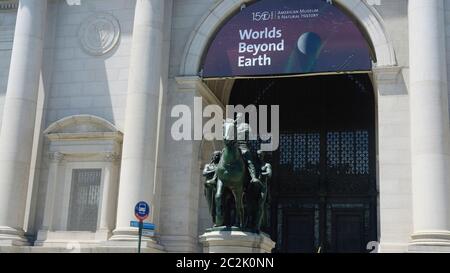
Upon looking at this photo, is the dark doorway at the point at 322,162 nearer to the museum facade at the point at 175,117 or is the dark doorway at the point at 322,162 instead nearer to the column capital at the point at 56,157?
the museum facade at the point at 175,117

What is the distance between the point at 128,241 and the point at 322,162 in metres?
8.71

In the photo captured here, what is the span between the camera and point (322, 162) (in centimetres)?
2492

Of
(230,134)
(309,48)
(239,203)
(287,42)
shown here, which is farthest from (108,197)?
(309,48)

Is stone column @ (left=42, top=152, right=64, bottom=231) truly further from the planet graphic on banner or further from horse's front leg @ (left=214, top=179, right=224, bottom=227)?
the planet graphic on banner

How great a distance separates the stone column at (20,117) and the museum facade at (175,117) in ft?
0.15

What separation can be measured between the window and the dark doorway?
21.8ft

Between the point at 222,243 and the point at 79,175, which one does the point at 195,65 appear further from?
the point at 222,243

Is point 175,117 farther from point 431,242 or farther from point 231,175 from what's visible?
point 431,242

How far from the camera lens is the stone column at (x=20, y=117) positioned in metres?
21.0

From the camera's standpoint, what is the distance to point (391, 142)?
19.8m

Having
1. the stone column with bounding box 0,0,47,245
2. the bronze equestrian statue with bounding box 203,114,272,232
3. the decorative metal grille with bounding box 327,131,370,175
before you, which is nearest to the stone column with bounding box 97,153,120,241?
the stone column with bounding box 0,0,47,245

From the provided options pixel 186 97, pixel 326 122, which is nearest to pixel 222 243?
pixel 186 97

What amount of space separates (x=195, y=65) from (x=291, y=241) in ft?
24.3

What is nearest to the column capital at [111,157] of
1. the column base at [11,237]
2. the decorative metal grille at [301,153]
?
the column base at [11,237]
